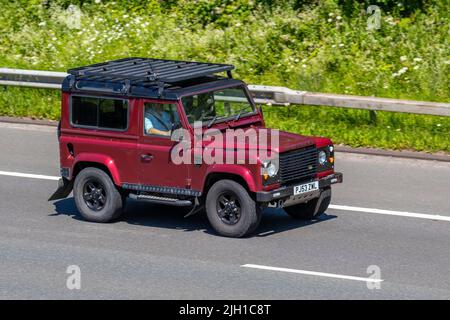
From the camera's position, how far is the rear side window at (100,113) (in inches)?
554

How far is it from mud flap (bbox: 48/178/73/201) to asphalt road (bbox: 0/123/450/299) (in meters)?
0.30

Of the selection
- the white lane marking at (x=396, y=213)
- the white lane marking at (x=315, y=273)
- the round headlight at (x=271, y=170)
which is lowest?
the white lane marking at (x=315, y=273)

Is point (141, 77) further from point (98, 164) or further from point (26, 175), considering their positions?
point (26, 175)

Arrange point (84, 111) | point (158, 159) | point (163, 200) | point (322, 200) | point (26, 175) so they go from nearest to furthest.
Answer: point (158, 159), point (163, 200), point (322, 200), point (84, 111), point (26, 175)

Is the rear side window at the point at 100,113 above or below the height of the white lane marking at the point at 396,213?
above

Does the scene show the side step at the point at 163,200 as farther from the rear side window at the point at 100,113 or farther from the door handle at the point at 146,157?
the rear side window at the point at 100,113

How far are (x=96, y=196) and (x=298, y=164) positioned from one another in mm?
2689

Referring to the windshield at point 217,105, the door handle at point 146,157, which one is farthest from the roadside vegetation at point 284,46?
the door handle at point 146,157

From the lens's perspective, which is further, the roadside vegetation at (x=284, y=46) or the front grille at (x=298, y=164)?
the roadside vegetation at (x=284, y=46)

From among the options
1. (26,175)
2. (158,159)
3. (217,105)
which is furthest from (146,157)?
(26,175)

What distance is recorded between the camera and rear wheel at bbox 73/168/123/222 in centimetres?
1423

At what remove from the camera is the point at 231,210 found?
13406mm

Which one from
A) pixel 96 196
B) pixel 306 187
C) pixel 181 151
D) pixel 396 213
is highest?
pixel 181 151

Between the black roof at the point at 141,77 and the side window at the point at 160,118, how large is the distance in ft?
0.52
